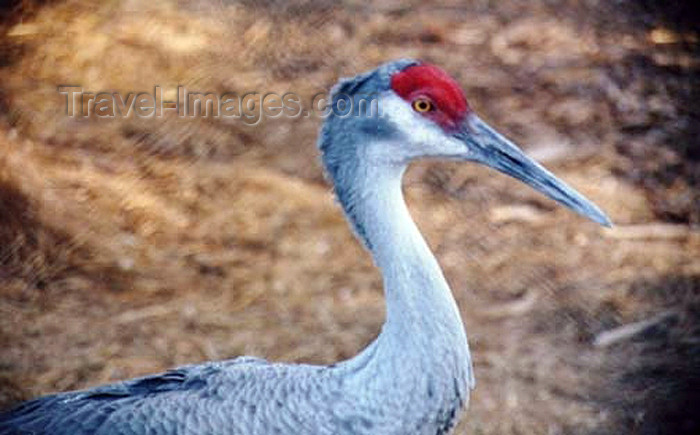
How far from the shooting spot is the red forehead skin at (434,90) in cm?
251

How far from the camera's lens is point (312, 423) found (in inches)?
102

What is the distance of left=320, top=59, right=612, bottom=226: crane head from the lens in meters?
2.53

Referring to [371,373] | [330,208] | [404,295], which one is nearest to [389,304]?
Answer: [404,295]

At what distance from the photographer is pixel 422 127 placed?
8.43 ft

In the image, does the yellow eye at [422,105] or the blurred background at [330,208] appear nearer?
the yellow eye at [422,105]

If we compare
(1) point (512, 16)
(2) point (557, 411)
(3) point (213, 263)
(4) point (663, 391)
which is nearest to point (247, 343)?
(3) point (213, 263)

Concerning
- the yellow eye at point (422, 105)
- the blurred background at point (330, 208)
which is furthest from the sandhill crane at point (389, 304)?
the blurred background at point (330, 208)

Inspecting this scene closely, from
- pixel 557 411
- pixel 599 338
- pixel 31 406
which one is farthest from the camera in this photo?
pixel 599 338

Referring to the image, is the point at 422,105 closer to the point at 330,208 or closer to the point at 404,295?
the point at 404,295

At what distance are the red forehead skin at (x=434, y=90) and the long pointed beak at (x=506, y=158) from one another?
48 mm

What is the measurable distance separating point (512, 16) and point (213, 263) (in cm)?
236

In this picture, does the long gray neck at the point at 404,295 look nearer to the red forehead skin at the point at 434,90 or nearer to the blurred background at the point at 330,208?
the red forehead skin at the point at 434,90

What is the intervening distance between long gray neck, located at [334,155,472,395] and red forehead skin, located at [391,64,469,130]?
199 millimetres

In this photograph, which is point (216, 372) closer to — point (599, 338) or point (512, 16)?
point (599, 338)
